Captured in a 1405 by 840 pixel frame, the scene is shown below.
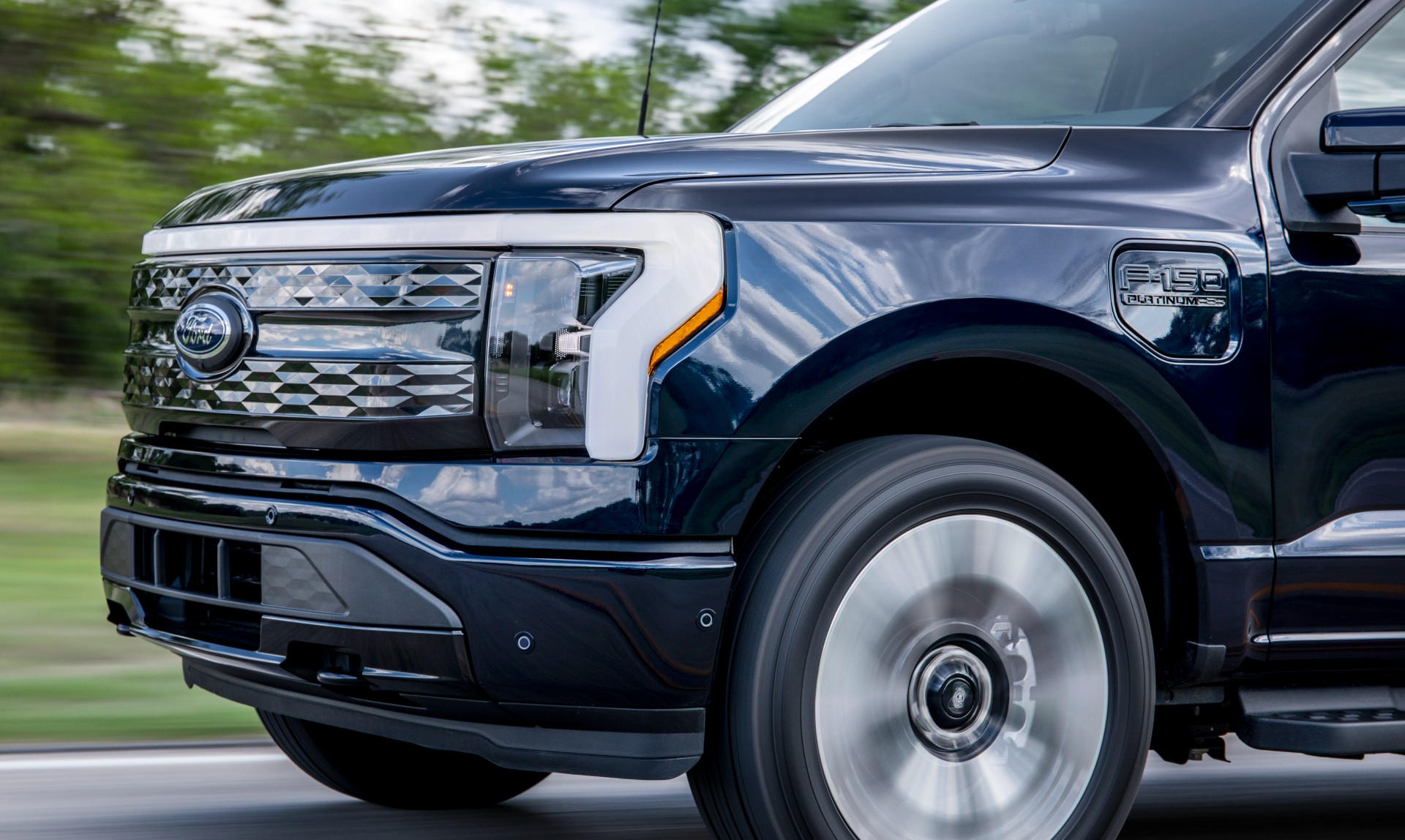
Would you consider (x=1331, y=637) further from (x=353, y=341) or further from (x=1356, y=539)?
(x=353, y=341)

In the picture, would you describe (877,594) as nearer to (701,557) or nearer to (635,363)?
(701,557)

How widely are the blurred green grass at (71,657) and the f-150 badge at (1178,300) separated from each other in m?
2.67

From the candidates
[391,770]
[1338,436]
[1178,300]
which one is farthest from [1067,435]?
[391,770]

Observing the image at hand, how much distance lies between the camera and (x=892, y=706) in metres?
2.64

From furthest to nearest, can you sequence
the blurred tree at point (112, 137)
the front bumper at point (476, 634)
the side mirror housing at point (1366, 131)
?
the blurred tree at point (112, 137) → the side mirror housing at point (1366, 131) → the front bumper at point (476, 634)

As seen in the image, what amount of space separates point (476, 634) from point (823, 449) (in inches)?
29.3

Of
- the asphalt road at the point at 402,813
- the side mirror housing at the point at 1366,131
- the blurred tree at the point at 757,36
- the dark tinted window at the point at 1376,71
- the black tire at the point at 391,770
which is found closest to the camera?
the side mirror housing at the point at 1366,131

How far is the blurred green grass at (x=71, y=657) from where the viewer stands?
4.32 meters

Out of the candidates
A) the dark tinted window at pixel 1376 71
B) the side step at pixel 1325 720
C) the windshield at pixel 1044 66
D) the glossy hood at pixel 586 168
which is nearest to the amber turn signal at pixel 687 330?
the glossy hood at pixel 586 168

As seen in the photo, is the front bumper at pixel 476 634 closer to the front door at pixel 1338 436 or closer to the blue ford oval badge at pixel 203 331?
the blue ford oval badge at pixel 203 331

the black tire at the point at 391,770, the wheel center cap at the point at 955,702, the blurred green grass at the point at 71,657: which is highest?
the wheel center cap at the point at 955,702

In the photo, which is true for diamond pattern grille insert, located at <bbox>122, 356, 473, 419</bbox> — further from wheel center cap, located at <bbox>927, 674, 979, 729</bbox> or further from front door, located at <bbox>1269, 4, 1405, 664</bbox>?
front door, located at <bbox>1269, 4, 1405, 664</bbox>

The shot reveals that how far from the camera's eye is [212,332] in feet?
9.06

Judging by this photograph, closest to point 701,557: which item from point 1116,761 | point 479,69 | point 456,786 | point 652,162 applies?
point 652,162
